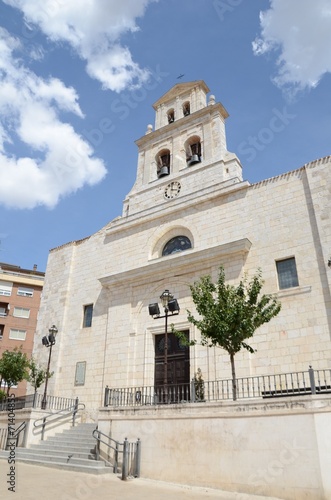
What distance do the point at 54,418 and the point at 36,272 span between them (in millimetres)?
27306

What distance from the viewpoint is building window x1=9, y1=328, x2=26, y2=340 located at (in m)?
36.1

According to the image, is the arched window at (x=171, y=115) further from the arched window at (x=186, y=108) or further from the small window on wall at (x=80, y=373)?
the small window on wall at (x=80, y=373)

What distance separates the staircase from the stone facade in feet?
10.3

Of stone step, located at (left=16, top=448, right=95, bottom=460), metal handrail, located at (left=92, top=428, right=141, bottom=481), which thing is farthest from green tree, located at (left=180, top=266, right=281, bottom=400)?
stone step, located at (left=16, top=448, right=95, bottom=460)

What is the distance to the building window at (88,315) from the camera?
20.1m

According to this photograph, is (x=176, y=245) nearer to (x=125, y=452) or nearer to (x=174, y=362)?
(x=174, y=362)

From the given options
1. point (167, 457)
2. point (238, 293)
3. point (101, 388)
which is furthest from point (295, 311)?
point (101, 388)

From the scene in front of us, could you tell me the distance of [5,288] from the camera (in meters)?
38.0

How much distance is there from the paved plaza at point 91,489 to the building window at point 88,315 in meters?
9.72

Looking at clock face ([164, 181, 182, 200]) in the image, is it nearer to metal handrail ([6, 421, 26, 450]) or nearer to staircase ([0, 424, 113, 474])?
staircase ([0, 424, 113, 474])

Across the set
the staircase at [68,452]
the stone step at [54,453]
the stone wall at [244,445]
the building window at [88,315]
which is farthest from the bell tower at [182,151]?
the stone step at [54,453]

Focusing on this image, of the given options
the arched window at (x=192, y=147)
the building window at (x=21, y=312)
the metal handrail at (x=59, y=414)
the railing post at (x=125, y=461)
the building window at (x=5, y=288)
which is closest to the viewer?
the railing post at (x=125, y=461)

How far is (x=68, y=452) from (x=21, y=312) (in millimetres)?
27599

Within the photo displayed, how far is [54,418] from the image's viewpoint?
15.4 metres
